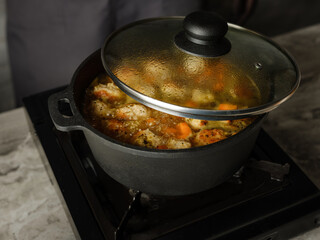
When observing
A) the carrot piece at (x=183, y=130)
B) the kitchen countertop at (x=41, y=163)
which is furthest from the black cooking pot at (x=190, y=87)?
the kitchen countertop at (x=41, y=163)

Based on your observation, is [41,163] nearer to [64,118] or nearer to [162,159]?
[64,118]

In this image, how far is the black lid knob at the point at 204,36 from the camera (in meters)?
0.86

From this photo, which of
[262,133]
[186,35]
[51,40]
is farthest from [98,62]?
[51,40]

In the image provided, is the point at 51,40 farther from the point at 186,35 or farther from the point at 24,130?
the point at 186,35

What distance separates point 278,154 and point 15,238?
807mm

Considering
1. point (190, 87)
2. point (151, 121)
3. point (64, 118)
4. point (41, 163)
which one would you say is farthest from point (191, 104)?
point (41, 163)

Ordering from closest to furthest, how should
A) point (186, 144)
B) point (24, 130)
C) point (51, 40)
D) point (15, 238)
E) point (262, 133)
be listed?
point (186, 144), point (15, 238), point (262, 133), point (24, 130), point (51, 40)

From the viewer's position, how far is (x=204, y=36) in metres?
0.87

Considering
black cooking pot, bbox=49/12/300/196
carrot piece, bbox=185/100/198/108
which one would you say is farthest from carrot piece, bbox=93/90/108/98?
carrot piece, bbox=185/100/198/108

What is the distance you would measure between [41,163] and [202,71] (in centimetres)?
67


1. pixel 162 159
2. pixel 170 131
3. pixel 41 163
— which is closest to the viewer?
pixel 162 159

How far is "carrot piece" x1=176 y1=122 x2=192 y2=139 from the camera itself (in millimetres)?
919

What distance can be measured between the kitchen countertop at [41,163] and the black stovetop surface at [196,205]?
0.44 ft

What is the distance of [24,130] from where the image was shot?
1.32m
